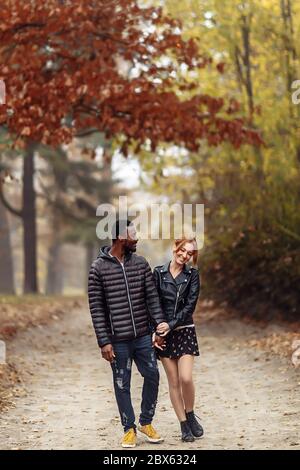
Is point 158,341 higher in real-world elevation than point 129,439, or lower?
higher

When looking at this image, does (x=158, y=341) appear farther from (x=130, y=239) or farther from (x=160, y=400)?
(x=160, y=400)

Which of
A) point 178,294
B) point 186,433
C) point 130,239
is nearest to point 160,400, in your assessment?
point 186,433

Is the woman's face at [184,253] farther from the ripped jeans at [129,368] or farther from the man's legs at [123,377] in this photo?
the man's legs at [123,377]

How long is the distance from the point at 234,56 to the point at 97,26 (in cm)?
435

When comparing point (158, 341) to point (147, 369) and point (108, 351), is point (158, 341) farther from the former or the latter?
point (108, 351)

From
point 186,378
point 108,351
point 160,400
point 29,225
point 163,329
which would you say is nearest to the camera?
point 108,351

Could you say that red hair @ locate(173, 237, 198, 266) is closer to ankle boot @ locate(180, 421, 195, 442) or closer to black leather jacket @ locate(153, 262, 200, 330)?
black leather jacket @ locate(153, 262, 200, 330)

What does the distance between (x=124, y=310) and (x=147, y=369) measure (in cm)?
58

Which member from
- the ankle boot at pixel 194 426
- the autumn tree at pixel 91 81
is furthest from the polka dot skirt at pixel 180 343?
the autumn tree at pixel 91 81

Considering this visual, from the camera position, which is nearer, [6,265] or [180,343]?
[180,343]

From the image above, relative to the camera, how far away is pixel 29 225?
27625 mm

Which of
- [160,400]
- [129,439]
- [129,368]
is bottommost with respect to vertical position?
[160,400]

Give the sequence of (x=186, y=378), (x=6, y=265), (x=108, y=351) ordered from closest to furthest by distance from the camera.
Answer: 1. (x=108, y=351)
2. (x=186, y=378)
3. (x=6, y=265)

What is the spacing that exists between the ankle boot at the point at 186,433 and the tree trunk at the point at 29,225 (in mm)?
20761
